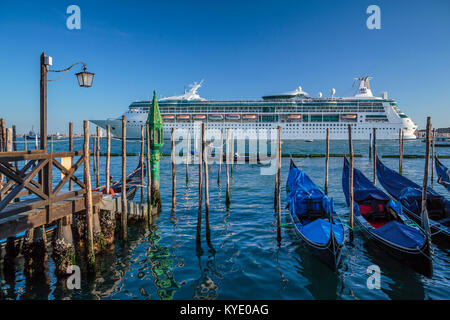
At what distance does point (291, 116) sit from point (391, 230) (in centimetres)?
4860

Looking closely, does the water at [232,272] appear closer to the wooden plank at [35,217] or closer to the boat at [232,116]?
the wooden plank at [35,217]

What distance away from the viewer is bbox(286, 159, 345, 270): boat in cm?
596

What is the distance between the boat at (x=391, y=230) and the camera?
19.0ft

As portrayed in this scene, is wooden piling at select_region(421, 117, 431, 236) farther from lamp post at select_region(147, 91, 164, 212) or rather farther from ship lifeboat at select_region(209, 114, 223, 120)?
ship lifeboat at select_region(209, 114, 223, 120)

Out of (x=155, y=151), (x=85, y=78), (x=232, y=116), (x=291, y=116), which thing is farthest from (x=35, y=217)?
(x=291, y=116)

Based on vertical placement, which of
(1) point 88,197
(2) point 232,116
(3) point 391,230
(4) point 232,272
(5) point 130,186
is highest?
(2) point 232,116

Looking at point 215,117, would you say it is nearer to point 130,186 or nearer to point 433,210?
point 130,186

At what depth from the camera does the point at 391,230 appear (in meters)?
6.69

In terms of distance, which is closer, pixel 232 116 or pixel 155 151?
pixel 155 151

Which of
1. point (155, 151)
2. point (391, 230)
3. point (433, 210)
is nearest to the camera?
point (391, 230)

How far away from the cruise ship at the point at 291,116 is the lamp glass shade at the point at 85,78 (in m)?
47.4

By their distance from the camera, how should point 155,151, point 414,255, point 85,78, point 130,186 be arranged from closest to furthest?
point 85,78 → point 414,255 → point 155,151 → point 130,186

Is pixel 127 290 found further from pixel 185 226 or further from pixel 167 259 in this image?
pixel 185 226

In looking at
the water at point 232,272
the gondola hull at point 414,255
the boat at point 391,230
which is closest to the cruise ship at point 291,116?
the boat at point 391,230
